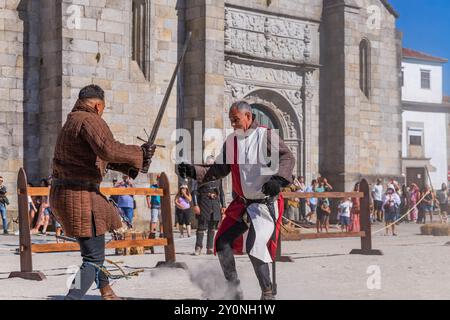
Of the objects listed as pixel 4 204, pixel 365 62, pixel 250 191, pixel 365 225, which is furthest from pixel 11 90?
pixel 250 191

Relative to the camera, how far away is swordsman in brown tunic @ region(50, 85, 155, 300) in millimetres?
6441

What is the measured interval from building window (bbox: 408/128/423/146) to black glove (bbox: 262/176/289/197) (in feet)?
128

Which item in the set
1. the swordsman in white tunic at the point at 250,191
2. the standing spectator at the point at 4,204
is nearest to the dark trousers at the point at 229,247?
the swordsman in white tunic at the point at 250,191

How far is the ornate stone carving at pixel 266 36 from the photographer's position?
73.9 feet

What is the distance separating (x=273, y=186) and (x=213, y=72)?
569 inches

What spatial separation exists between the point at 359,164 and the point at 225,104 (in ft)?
17.4

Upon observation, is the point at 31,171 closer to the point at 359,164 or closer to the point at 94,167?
the point at 359,164

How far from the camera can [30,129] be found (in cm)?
1964

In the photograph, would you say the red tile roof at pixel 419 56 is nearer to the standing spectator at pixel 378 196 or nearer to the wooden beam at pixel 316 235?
the standing spectator at pixel 378 196

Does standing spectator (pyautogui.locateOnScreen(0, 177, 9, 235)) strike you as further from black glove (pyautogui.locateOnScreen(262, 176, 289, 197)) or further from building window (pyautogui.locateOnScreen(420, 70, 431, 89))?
building window (pyautogui.locateOnScreen(420, 70, 431, 89))

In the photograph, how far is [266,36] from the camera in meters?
23.4

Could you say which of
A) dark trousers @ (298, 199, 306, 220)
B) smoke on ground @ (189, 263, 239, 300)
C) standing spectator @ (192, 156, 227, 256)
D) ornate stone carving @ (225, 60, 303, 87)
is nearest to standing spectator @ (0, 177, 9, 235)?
standing spectator @ (192, 156, 227, 256)
